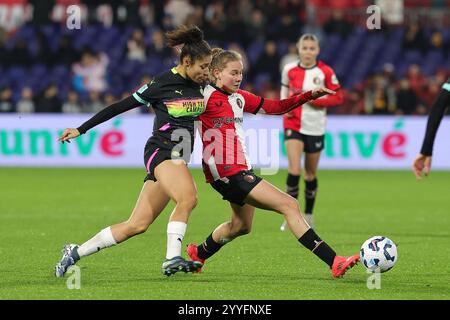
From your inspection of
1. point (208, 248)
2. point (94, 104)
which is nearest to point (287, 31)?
point (94, 104)

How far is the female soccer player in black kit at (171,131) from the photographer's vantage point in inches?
305

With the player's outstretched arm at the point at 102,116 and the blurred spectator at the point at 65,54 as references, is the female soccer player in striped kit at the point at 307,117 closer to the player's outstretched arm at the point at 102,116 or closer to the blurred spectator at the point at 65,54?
the player's outstretched arm at the point at 102,116

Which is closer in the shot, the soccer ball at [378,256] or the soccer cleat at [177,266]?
the soccer cleat at [177,266]

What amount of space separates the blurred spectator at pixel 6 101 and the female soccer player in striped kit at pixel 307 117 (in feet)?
36.2

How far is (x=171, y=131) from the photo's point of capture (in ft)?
25.8

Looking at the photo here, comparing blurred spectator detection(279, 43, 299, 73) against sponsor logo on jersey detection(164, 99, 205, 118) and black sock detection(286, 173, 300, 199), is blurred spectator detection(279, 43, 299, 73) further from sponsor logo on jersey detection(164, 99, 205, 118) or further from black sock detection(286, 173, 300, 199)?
sponsor logo on jersey detection(164, 99, 205, 118)

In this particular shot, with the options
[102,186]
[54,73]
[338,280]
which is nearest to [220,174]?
[338,280]

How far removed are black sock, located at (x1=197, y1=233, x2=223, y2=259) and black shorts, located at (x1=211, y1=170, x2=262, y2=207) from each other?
0.62 meters

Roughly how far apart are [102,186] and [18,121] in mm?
4142

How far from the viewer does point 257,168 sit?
19.4 metres

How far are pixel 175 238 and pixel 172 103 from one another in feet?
3.29

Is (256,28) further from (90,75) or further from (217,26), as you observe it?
(90,75)

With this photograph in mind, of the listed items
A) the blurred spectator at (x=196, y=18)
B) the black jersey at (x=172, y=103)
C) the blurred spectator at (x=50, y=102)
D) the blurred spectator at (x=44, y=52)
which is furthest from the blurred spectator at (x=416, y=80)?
the black jersey at (x=172, y=103)
